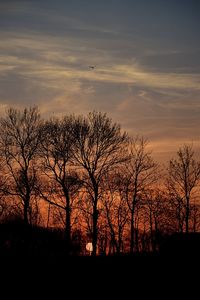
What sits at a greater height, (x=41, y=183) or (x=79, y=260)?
(x=41, y=183)

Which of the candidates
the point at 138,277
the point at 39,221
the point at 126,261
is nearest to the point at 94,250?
the point at 126,261

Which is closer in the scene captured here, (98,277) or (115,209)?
(98,277)

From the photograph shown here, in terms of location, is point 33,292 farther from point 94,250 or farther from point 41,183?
point 41,183

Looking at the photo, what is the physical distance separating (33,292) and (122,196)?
97.8ft

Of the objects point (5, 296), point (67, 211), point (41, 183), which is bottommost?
point (5, 296)

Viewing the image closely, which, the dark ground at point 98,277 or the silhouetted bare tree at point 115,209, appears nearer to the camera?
the dark ground at point 98,277

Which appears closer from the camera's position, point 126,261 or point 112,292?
point 112,292

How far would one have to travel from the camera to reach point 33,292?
55.9 ft

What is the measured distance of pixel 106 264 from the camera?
21266 mm

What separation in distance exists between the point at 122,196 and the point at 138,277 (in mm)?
26849

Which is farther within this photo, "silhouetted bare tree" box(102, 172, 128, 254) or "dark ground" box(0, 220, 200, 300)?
"silhouetted bare tree" box(102, 172, 128, 254)

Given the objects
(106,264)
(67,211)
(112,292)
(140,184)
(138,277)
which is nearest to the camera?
(112,292)

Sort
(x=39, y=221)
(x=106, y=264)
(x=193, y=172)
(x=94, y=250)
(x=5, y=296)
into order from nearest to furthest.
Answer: (x=5, y=296) → (x=106, y=264) → (x=94, y=250) → (x=193, y=172) → (x=39, y=221)

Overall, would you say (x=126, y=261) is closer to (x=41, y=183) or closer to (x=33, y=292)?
(x=33, y=292)
